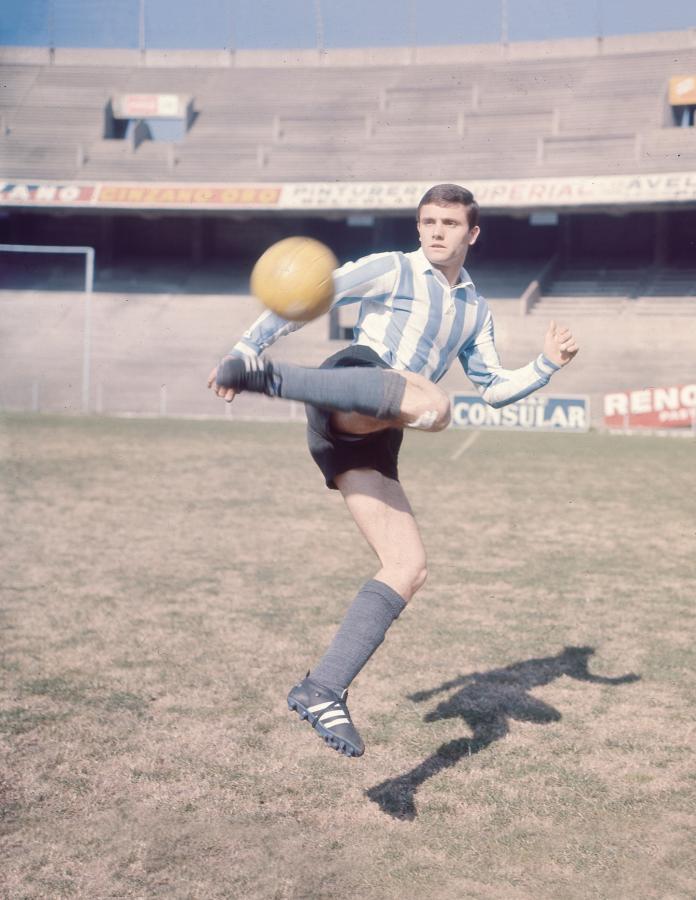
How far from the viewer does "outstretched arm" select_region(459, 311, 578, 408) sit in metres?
4.21

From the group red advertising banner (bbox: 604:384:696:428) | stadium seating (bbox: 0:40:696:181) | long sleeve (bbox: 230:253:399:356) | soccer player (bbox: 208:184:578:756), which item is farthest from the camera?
stadium seating (bbox: 0:40:696:181)

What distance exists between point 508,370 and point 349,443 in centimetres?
92

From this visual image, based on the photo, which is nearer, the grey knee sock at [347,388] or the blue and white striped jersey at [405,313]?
the grey knee sock at [347,388]

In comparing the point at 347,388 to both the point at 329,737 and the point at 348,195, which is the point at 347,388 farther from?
the point at 348,195

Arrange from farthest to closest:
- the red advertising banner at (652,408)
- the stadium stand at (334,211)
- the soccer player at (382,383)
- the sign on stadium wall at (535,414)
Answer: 1. the stadium stand at (334,211)
2. the red advertising banner at (652,408)
3. the sign on stadium wall at (535,414)
4. the soccer player at (382,383)

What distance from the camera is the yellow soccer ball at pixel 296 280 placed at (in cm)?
357

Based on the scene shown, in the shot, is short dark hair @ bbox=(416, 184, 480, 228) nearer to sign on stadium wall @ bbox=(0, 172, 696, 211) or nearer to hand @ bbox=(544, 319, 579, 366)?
hand @ bbox=(544, 319, 579, 366)

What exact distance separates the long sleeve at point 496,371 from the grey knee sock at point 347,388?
3.27ft

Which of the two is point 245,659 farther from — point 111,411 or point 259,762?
point 111,411

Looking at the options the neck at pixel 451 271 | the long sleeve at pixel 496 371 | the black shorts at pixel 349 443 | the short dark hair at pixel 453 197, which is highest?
the short dark hair at pixel 453 197

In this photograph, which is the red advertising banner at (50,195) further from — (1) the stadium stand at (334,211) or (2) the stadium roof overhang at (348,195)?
(1) the stadium stand at (334,211)

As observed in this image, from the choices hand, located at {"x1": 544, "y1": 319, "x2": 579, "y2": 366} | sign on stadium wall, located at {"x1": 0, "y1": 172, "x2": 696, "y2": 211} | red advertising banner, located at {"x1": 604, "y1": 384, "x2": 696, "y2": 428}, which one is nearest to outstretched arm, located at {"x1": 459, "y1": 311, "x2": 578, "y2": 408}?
hand, located at {"x1": 544, "y1": 319, "x2": 579, "y2": 366}

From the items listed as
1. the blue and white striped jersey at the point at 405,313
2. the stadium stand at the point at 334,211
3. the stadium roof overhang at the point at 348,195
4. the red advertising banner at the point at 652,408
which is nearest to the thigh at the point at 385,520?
the blue and white striped jersey at the point at 405,313

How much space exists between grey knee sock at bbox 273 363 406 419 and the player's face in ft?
2.56
